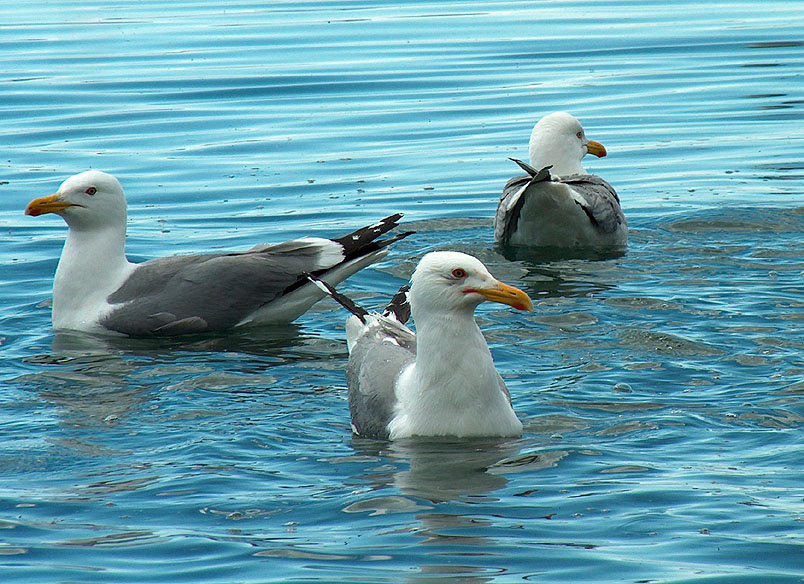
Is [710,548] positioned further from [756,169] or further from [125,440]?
[756,169]

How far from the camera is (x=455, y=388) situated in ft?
22.9

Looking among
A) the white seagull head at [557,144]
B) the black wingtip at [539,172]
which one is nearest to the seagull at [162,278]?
the black wingtip at [539,172]

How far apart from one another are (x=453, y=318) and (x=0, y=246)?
6529 mm

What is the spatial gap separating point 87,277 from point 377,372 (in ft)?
10.1

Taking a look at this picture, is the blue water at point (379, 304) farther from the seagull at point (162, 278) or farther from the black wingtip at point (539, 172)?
→ the black wingtip at point (539, 172)

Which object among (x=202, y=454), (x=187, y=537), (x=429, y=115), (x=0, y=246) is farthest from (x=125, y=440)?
(x=429, y=115)

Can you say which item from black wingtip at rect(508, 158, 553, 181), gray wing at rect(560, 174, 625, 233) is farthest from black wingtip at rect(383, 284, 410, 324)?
gray wing at rect(560, 174, 625, 233)

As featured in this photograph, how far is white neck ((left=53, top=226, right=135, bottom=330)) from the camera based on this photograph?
966 cm

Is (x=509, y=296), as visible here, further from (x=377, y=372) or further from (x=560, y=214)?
→ (x=560, y=214)

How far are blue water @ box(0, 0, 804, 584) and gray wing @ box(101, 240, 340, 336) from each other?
0.66 ft

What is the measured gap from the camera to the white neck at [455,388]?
6.96 metres

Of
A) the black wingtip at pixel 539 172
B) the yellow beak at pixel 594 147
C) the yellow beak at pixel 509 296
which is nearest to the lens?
the yellow beak at pixel 509 296

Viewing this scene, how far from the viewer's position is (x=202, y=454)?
690 centimetres

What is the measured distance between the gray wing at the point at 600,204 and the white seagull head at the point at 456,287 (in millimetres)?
4446
